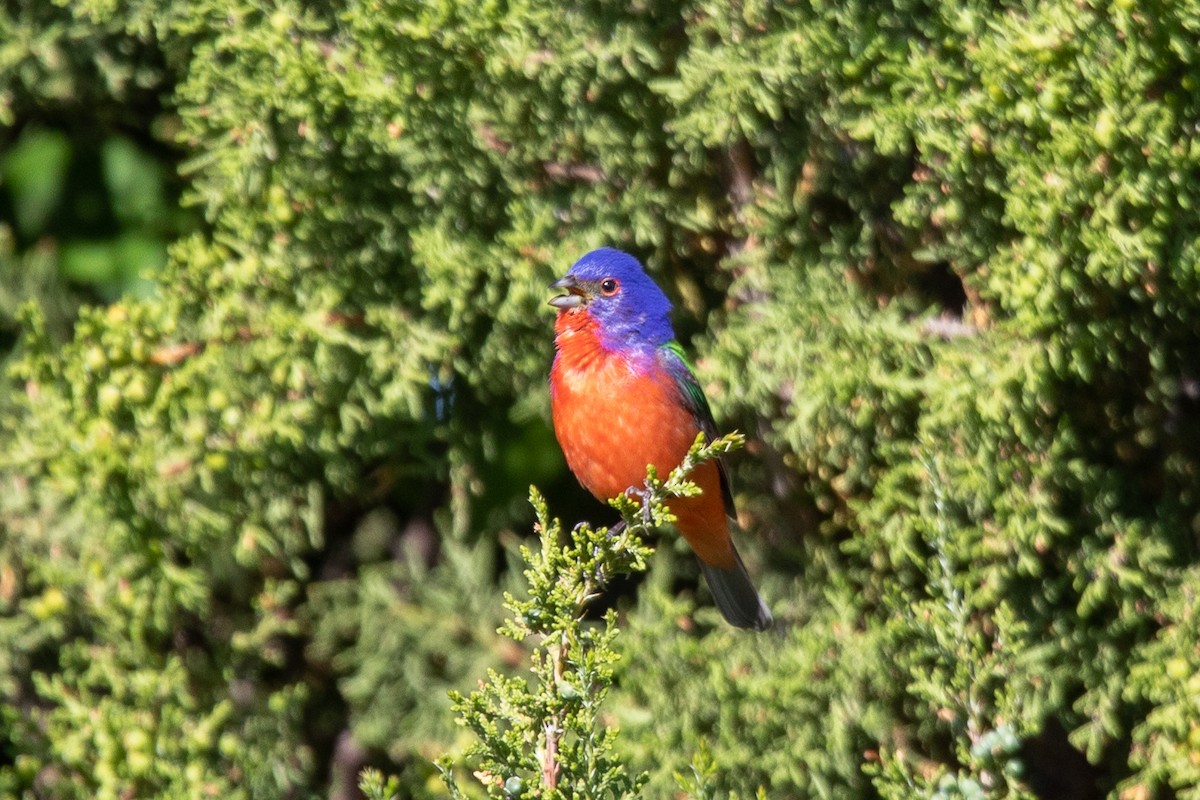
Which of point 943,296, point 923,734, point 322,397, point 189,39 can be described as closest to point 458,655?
point 322,397

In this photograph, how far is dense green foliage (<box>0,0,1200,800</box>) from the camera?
3143 millimetres

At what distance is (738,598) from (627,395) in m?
0.62

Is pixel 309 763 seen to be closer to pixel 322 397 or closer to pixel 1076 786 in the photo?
pixel 322 397

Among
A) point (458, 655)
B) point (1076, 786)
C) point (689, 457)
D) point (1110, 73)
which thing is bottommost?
point (458, 655)

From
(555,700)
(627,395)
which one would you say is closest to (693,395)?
(627,395)

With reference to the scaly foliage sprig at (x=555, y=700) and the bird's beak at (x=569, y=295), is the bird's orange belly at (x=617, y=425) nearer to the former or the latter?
the bird's beak at (x=569, y=295)

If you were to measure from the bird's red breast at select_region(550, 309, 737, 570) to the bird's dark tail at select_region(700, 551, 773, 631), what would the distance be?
220mm

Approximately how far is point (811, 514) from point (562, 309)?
0.89m

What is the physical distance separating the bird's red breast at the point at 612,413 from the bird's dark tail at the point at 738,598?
220mm

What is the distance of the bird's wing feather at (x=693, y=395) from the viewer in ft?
12.3

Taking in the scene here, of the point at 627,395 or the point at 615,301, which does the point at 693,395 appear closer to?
the point at 627,395

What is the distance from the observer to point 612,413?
369 cm

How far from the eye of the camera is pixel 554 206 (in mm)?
3770

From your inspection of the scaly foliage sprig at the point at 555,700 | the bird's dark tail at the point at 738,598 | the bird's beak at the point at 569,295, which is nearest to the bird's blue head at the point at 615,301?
the bird's beak at the point at 569,295
